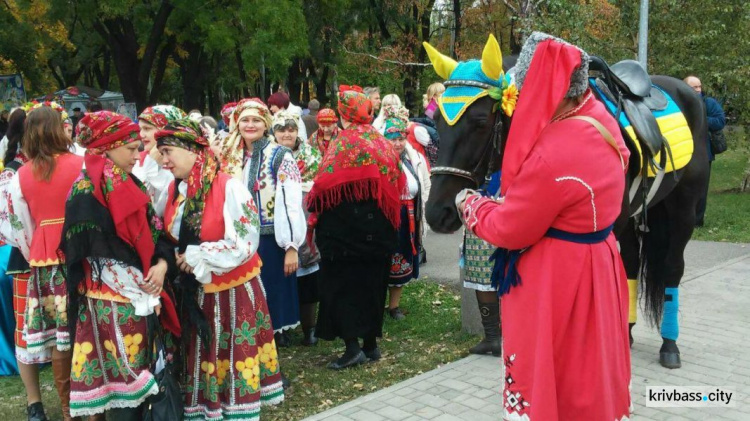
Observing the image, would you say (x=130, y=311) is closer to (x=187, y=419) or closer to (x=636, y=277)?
(x=187, y=419)

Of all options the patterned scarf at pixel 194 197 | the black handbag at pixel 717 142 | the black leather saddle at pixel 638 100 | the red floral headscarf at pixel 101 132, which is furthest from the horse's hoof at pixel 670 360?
the black handbag at pixel 717 142

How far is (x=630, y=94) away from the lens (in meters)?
4.58

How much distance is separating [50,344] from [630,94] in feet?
13.8

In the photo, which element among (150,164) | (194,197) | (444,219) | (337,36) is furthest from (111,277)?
(337,36)

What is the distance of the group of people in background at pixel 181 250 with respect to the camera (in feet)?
12.5

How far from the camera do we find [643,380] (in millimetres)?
4988

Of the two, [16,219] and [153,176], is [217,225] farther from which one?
A: [16,219]

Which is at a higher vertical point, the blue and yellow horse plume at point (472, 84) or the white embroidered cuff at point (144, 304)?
the blue and yellow horse plume at point (472, 84)

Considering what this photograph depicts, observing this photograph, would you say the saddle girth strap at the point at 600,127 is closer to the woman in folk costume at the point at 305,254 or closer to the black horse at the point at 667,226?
the black horse at the point at 667,226

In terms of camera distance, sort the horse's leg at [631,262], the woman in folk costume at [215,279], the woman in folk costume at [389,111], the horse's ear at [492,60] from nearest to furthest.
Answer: the horse's ear at [492,60], the woman in folk costume at [215,279], the horse's leg at [631,262], the woman in folk costume at [389,111]

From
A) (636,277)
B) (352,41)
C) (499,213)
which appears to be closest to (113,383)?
(499,213)

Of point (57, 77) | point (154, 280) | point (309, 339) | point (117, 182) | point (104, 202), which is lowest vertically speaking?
point (309, 339)

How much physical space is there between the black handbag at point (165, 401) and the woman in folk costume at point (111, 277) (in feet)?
0.18

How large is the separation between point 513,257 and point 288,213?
248cm
